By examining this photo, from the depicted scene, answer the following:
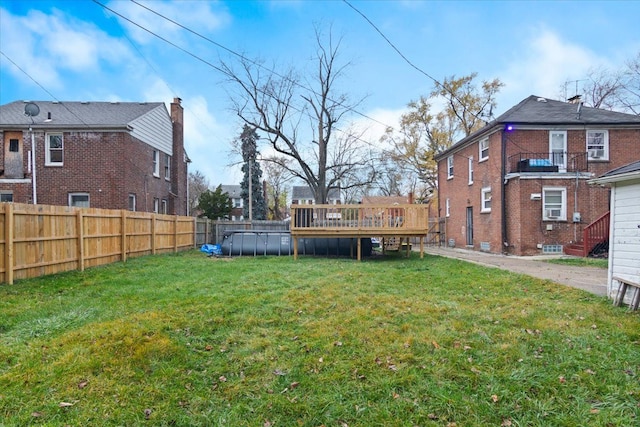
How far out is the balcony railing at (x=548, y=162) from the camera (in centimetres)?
1395

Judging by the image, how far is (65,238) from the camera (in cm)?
851

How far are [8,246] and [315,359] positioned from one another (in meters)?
6.67

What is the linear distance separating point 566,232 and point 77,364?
51.1ft

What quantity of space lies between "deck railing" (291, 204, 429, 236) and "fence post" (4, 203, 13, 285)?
7047mm

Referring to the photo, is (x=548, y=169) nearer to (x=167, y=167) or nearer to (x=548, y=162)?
(x=548, y=162)

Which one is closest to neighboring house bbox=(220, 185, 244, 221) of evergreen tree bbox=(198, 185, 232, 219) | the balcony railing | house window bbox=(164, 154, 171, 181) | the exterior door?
evergreen tree bbox=(198, 185, 232, 219)

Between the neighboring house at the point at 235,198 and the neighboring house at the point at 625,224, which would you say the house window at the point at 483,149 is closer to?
the neighboring house at the point at 625,224

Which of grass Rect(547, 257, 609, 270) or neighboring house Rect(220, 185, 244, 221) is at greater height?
neighboring house Rect(220, 185, 244, 221)

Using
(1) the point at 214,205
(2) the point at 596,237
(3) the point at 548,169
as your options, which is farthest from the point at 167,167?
(2) the point at 596,237

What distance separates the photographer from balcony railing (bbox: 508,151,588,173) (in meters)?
13.9

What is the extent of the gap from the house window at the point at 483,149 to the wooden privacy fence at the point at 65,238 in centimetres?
1372

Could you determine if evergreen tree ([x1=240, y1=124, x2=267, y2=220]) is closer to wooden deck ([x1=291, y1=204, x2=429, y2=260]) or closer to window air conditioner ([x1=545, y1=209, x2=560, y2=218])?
wooden deck ([x1=291, y1=204, x2=429, y2=260])

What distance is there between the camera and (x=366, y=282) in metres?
7.44

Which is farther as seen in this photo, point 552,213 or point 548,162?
point 548,162
